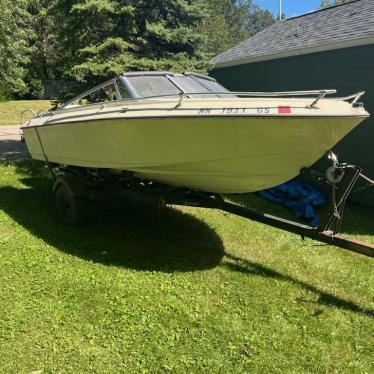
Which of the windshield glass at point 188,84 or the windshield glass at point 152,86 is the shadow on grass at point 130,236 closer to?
the windshield glass at point 152,86

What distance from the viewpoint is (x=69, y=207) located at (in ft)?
20.3

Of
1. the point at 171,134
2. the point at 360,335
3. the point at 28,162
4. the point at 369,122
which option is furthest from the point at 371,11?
the point at 28,162

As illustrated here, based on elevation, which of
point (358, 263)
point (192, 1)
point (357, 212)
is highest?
point (192, 1)

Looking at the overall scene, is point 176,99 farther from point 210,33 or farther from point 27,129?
point 210,33

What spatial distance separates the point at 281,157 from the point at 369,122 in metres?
4.55

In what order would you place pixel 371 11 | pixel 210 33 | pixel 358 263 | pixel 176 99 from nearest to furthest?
1. pixel 176 99
2. pixel 358 263
3. pixel 371 11
4. pixel 210 33

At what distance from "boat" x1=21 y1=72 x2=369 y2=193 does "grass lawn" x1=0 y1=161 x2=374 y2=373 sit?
953 millimetres

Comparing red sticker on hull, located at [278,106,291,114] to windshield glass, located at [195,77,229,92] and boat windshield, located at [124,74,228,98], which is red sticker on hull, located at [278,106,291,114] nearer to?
boat windshield, located at [124,74,228,98]

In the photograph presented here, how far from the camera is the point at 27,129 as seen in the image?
709 centimetres

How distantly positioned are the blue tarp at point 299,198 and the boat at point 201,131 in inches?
106

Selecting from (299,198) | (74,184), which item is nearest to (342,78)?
(299,198)

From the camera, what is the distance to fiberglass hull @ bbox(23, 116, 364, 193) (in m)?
4.09

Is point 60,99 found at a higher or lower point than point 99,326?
higher

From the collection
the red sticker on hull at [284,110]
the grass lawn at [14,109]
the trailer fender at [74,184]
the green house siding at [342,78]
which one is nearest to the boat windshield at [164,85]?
the red sticker on hull at [284,110]
